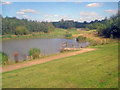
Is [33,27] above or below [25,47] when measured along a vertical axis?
above

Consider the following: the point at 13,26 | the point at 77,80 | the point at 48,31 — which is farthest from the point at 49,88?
the point at 48,31

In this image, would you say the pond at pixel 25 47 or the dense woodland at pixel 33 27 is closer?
the pond at pixel 25 47

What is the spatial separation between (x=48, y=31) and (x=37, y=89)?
40.3m

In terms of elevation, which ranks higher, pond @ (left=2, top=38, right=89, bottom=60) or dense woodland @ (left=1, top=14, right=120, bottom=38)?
dense woodland @ (left=1, top=14, right=120, bottom=38)

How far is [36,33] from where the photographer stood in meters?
39.3

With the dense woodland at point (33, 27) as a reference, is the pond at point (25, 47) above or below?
below

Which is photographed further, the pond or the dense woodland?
the dense woodland

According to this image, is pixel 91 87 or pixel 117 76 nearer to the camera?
pixel 91 87

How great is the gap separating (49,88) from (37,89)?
39 centimetres

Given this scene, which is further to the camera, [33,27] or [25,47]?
[33,27]

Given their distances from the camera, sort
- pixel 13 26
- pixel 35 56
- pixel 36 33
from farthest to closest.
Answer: pixel 36 33, pixel 13 26, pixel 35 56

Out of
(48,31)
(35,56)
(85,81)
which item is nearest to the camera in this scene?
(85,81)

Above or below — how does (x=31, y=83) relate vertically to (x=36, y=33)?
below

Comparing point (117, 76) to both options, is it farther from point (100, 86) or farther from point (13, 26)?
point (13, 26)
